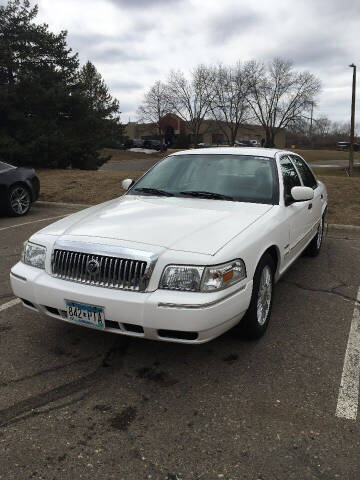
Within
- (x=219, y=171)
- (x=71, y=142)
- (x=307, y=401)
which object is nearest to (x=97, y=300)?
(x=307, y=401)

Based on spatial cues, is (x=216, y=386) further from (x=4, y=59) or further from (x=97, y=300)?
(x=4, y=59)

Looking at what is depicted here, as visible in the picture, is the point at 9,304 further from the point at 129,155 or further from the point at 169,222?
the point at 129,155

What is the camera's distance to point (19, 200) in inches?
376

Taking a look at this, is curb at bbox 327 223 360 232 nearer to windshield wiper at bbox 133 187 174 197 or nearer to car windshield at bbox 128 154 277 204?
car windshield at bbox 128 154 277 204

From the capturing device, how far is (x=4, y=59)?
61.5 feet

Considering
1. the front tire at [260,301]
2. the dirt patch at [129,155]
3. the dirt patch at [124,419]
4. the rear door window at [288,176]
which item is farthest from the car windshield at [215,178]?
the dirt patch at [129,155]

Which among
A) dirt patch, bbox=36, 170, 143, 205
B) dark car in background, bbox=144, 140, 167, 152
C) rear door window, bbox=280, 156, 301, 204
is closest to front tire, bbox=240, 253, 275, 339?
rear door window, bbox=280, 156, 301, 204

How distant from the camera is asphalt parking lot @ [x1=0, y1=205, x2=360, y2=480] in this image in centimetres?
224

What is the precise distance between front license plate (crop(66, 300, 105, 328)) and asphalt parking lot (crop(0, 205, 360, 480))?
1.29 ft

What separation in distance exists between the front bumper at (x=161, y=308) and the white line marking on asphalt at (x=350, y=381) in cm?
84

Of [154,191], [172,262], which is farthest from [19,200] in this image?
[172,262]

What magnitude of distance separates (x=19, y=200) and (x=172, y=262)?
7.60 m

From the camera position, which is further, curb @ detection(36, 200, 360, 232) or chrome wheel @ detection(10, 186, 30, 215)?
chrome wheel @ detection(10, 186, 30, 215)

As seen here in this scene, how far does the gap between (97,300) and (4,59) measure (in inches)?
754
